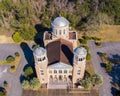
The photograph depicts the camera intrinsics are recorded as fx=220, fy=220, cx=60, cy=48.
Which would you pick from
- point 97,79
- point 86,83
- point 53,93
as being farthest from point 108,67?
point 53,93

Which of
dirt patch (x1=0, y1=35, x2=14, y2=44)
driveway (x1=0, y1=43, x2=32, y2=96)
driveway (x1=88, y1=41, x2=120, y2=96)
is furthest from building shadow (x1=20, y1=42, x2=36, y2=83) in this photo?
driveway (x1=88, y1=41, x2=120, y2=96)

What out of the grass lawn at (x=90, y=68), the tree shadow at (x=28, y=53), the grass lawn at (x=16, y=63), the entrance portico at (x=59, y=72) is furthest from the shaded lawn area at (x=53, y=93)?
the tree shadow at (x=28, y=53)

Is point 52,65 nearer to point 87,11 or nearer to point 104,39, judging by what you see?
point 104,39

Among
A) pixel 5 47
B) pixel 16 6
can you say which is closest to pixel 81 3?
pixel 16 6

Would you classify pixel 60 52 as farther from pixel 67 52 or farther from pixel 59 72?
pixel 59 72

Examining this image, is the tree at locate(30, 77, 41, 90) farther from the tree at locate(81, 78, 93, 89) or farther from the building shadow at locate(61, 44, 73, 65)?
the tree at locate(81, 78, 93, 89)

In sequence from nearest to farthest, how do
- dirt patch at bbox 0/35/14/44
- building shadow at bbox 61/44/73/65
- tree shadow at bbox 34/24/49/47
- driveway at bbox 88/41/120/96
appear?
building shadow at bbox 61/44/73/65 → driveway at bbox 88/41/120/96 → tree shadow at bbox 34/24/49/47 → dirt patch at bbox 0/35/14/44

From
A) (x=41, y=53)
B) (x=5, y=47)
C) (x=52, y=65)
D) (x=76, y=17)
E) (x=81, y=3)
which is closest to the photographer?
(x=41, y=53)
